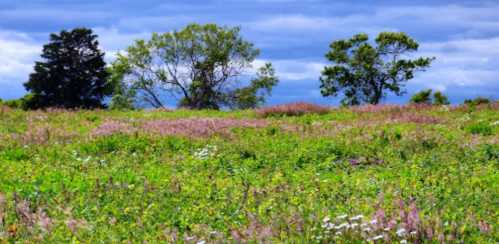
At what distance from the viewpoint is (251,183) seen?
37.3 ft

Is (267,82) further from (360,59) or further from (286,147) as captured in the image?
(286,147)

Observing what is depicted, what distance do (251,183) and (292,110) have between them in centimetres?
1780

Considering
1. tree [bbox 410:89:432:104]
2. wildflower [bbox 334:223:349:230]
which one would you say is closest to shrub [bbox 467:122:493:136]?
wildflower [bbox 334:223:349:230]

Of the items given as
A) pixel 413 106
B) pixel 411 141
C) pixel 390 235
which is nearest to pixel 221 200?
pixel 390 235

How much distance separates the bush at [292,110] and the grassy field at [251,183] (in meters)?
6.91

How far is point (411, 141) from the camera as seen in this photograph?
16719 mm

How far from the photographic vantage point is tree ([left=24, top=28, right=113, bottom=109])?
63.8m

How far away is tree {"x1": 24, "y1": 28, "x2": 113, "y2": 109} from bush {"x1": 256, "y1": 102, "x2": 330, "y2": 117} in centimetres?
3618

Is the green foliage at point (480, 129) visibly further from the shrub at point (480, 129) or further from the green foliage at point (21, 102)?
the green foliage at point (21, 102)

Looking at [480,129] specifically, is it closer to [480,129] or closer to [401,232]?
[480,129]

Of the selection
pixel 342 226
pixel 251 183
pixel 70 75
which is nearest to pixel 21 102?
pixel 70 75

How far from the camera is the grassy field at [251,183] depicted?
7.77m

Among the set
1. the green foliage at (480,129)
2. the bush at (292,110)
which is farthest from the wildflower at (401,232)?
the bush at (292,110)

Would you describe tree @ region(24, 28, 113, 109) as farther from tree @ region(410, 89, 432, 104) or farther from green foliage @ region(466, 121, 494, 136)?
green foliage @ region(466, 121, 494, 136)
